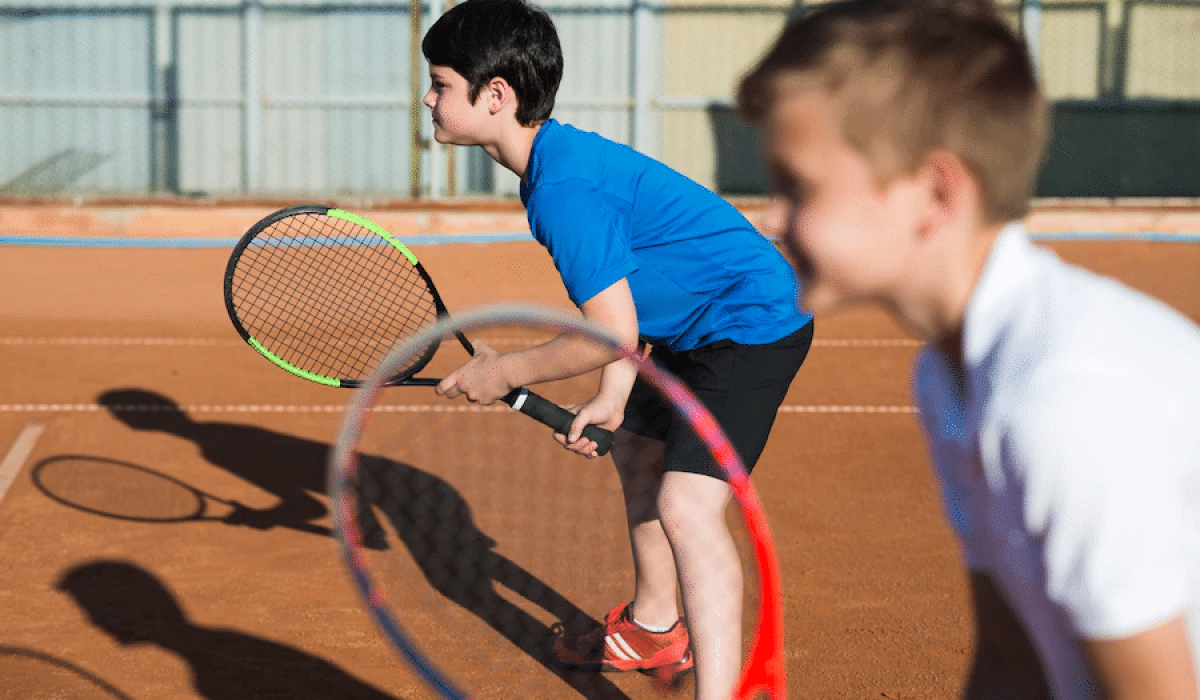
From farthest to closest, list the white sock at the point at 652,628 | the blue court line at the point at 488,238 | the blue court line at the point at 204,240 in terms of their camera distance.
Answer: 1. the blue court line at the point at 488,238
2. the blue court line at the point at 204,240
3. the white sock at the point at 652,628

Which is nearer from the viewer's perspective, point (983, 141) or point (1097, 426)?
point (1097, 426)

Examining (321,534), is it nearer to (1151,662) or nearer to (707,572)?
(707,572)

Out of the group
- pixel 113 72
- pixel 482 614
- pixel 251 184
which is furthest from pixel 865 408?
pixel 113 72

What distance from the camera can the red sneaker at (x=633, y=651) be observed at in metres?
3.52

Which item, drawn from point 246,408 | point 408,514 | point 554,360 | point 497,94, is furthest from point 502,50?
point 246,408

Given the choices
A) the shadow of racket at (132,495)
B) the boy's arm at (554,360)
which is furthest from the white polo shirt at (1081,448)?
the shadow of racket at (132,495)

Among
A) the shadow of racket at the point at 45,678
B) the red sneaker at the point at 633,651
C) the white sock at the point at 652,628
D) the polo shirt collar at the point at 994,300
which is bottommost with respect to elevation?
the shadow of racket at the point at 45,678

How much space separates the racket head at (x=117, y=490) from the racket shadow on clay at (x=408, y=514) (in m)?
0.25

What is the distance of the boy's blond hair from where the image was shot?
50.2 inches

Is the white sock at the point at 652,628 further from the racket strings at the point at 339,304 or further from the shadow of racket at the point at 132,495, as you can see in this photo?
the shadow of racket at the point at 132,495

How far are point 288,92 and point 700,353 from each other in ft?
42.6

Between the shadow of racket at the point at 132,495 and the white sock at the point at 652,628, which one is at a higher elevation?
the white sock at the point at 652,628

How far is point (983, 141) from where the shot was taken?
4.19 feet

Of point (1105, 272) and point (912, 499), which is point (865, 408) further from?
point (1105, 272)
